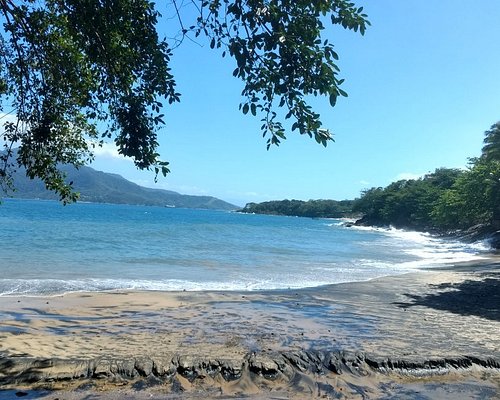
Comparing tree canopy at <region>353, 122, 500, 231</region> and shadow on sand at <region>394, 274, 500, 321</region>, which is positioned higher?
tree canopy at <region>353, 122, 500, 231</region>

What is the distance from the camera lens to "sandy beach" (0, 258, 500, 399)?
578 cm

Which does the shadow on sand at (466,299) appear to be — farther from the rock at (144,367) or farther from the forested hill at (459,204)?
the forested hill at (459,204)

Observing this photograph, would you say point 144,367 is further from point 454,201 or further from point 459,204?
point 454,201

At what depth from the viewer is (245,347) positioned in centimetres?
759

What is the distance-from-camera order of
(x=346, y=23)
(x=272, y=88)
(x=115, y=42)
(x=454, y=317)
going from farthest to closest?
(x=454, y=317), (x=115, y=42), (x=272, y=88), (x=346, y=23)

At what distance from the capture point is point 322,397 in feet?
18.6

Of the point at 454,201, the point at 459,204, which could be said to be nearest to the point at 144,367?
the point at 459,204

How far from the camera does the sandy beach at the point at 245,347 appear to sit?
578 centimetres

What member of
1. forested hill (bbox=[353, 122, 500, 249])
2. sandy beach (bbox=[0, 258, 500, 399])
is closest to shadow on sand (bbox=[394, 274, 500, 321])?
sandy beach (bbox=[0, 258, 500, 399])

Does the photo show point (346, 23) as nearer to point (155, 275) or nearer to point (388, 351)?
point (388, 351)

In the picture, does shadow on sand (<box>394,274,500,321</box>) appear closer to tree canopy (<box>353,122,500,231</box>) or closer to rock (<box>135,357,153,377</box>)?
rock (<box>135,357,153,377</box>)

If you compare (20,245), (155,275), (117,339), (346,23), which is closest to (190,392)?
(117,339)

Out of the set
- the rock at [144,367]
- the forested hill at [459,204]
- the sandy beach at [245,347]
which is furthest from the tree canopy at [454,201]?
the rock at [144,367]

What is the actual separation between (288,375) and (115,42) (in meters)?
4.88
